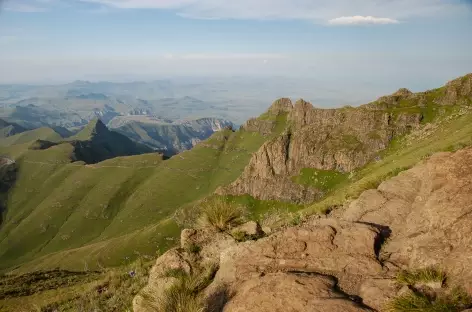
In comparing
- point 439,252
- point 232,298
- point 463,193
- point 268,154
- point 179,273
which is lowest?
point 268,154

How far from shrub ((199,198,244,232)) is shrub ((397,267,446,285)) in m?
7.68

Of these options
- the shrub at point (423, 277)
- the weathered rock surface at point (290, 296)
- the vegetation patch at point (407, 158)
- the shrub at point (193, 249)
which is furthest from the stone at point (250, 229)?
the shrub at point (423, 277)

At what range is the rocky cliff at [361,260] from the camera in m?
8.11

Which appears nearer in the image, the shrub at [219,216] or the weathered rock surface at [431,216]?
the weathered rock surface at [431,216]

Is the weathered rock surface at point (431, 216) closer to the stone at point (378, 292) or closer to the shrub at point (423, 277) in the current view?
the shrub at point (423, 277)

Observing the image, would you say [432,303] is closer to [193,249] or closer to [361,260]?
[361,260]

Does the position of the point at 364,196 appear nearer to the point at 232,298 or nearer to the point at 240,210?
the point at 240,210

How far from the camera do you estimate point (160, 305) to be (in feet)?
29.8

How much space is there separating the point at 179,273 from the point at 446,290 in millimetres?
7876

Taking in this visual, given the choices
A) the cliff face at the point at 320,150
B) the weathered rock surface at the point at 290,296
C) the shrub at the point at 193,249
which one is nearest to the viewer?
the weathered rock surface at the point at 290,296

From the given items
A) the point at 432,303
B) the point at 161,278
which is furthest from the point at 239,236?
the point at 432,303

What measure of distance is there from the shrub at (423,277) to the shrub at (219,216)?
768cm

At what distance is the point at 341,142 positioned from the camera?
143 m

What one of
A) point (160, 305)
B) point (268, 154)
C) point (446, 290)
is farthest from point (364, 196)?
point (268, 154)
